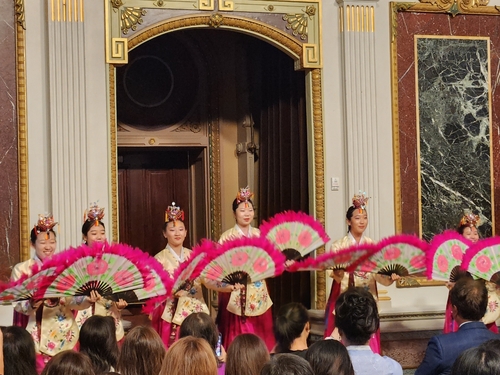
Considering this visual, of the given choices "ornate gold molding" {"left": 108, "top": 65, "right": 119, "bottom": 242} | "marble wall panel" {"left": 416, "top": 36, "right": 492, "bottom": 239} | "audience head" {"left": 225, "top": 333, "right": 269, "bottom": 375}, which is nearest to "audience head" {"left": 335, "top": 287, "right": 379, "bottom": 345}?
"audience head" {"left": 225, "top": 333, "right": 269, "bottom": 375}

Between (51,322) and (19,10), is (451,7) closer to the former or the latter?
(19,10)

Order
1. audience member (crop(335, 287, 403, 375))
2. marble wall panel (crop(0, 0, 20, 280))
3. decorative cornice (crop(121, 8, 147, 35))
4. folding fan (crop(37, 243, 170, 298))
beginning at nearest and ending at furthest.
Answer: audience member (crop(335, 287, 403, 375)), folding fan (crop(37, 243, 170, 298)), marble wall panel (crop(0, 0, 20, 280)), decorative cornice (crop(121, 8, 147, 35))

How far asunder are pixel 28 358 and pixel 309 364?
123 centimetres

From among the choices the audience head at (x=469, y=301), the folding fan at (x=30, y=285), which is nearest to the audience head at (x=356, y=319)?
the audience head at (x=469, y=301)

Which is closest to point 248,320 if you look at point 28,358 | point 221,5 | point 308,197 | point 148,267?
point 148,267

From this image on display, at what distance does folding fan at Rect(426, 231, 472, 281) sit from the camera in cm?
705

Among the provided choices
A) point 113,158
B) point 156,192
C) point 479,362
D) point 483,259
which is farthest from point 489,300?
point 479,362

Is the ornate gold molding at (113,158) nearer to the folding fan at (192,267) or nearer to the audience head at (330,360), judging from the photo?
the folding fan at (192,267)

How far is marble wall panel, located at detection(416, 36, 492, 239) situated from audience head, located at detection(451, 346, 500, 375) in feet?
18.3

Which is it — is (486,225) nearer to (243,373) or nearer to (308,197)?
(308,197)

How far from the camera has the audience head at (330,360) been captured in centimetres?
347

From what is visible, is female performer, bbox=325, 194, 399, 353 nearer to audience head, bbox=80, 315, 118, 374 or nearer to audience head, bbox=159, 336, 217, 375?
audience head, bbox=80, 315, 118, 374

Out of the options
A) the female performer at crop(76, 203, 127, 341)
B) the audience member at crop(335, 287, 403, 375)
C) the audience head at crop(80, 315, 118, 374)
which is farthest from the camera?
the female performer at crop(76, 203, 127, 341)

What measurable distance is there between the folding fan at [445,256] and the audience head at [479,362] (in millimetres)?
3912
